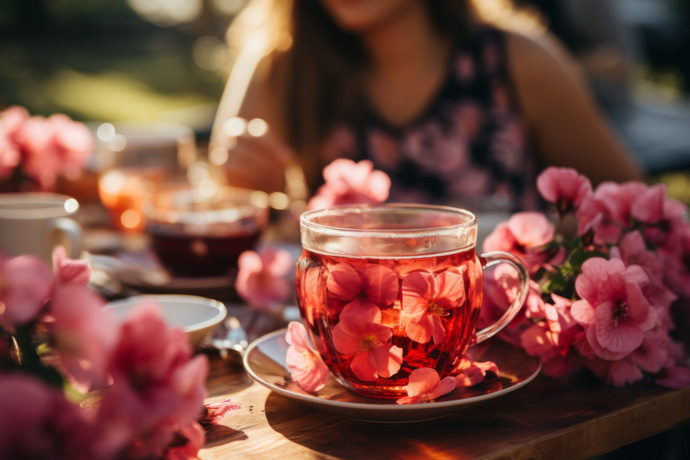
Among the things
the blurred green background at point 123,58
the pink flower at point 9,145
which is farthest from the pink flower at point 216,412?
the blurred green background at point 123,58

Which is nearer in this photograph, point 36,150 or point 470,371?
point 470,371

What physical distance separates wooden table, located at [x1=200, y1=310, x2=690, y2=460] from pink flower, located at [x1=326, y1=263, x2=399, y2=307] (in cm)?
15

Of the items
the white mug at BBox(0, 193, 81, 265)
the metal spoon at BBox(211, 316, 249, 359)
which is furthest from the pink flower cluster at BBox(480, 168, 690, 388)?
the white mug at BBox(0, 193, 81, 265)

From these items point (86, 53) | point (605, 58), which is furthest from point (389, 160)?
point (86, 53)

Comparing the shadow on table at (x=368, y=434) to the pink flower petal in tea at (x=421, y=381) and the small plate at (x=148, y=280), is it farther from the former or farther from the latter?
the small plate at (x=148, y=280)

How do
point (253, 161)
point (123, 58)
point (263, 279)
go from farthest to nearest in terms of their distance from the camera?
point (123, 58) → point (253, 161) → point (263, 279)

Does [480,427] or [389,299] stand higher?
[389,299]

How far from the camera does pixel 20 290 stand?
1.65 ft

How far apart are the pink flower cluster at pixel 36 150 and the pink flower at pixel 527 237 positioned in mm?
1131

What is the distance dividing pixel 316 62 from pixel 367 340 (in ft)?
6.76

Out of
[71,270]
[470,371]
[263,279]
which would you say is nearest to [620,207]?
[470,371]

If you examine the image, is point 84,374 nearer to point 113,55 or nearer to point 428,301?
point 428,301

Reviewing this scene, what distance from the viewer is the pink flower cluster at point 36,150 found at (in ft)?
5.37

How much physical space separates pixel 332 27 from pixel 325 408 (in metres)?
2.20
